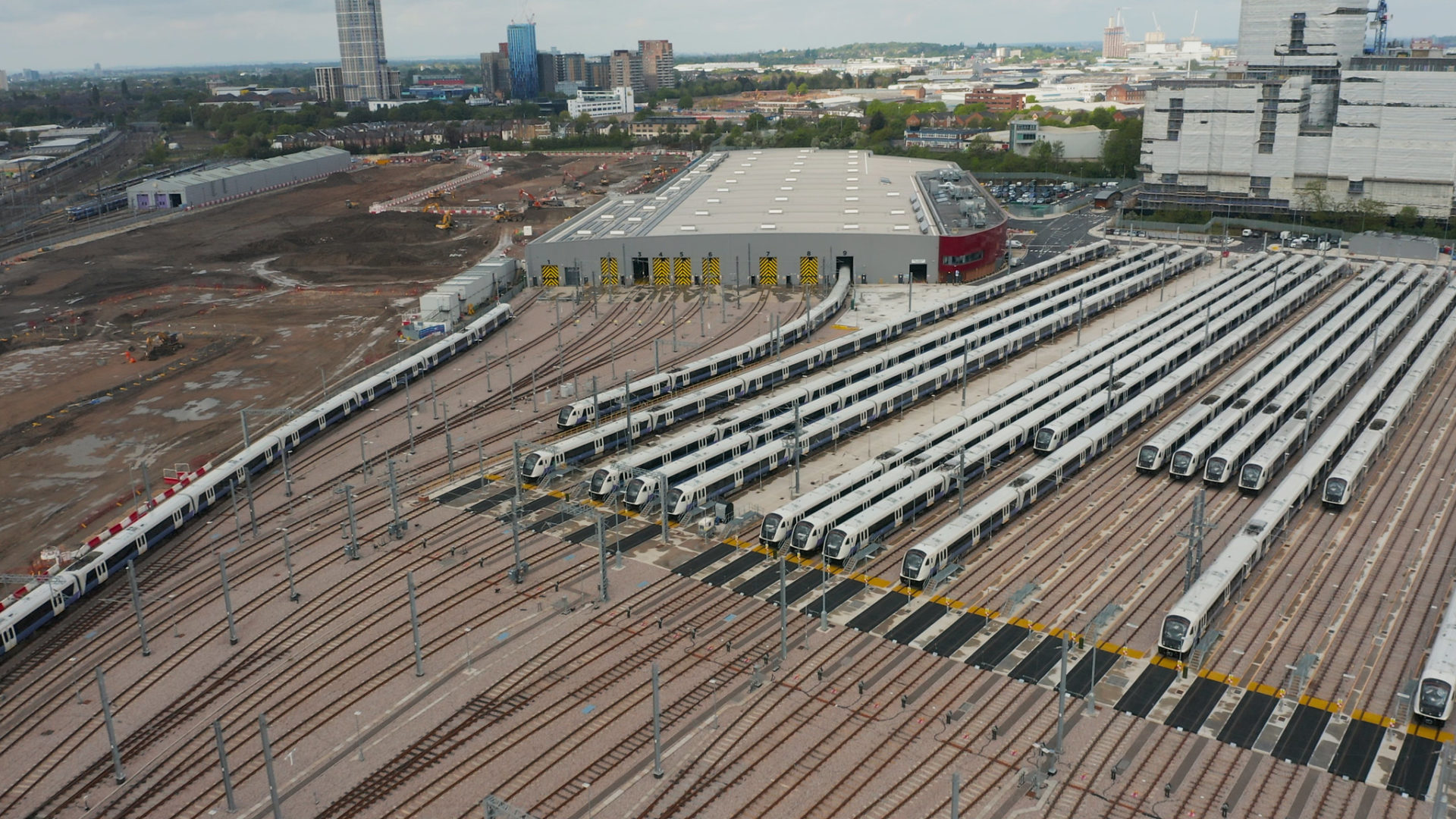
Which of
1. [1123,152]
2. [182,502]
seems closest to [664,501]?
[182,502]

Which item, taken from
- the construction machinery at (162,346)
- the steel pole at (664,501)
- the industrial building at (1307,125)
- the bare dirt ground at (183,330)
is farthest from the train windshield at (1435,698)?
the industrial building at (1307,125)

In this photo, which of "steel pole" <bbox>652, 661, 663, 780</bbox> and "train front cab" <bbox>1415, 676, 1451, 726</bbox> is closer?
"steel pole" <bbox>652, 661, 663, 780</bbox>

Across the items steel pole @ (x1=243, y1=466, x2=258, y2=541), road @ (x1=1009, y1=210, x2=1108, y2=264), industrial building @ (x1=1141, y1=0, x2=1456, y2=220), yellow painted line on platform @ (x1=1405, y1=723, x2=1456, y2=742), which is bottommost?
yellow painted line on platform @ (x1=1405, y1=723, x2=1456, y2=742)

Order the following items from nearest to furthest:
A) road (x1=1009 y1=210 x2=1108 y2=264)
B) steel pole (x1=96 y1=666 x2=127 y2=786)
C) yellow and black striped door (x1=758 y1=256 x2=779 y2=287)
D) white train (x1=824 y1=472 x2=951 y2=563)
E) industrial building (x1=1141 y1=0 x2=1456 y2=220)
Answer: steel pole (x1=96 y1=666 x2=127 y2=786) → white train (x1=824 y1=472 x2=951 y2=563) → yellow and black striped door (x1=758 y1=256 x2=779 y2=287) → industrial building (x1=1141 y1=0 x2=1456 y2=220) → road (x1=1009 y1=210 x2=1108 y2=264)

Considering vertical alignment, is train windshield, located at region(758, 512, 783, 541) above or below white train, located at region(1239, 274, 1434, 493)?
below

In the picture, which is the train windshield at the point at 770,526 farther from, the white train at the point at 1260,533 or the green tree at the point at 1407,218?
the green tree at the point at 1407,218

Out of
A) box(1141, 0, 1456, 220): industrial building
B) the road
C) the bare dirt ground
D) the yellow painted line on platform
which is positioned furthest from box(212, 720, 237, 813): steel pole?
box(1141, 0, 1456, 220): industrial building

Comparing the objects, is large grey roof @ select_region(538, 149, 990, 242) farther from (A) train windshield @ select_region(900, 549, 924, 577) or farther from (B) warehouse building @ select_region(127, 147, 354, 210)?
(B) warehouse building @ select_region(127, 147, 354, 210)

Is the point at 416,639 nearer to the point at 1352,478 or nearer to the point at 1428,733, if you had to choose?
the point at 1428,733
